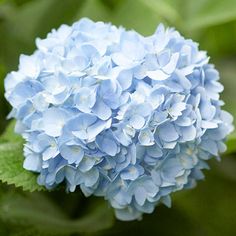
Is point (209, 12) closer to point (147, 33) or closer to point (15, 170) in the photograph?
point (147, 33)

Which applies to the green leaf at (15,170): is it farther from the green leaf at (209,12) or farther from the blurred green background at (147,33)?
the green leaf at (209,12)

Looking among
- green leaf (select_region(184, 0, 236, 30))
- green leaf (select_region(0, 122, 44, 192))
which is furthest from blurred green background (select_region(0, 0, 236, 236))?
green leaf (select_region(0, 122, 44, 192))

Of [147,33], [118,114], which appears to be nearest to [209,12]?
[147,33]

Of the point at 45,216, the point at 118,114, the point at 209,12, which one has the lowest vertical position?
the point at 45,216

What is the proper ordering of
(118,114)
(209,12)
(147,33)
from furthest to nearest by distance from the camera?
(209,12)
(147,33)
(118,114)

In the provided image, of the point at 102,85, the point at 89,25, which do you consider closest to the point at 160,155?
the point at 102,85

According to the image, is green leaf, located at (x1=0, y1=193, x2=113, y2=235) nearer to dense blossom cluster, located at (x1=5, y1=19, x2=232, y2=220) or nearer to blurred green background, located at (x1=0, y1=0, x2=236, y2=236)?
blurred green background, located at (x1=0, y1=0, x2=236, y2=236)

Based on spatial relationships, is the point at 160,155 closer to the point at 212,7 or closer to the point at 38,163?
the point at 38,163
